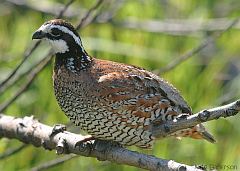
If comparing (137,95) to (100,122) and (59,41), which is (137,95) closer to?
(100,122)

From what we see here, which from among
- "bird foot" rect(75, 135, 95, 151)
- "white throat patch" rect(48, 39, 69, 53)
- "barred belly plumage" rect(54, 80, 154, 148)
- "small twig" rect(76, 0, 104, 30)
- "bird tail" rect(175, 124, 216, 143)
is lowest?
"bird foot" rect(75, 135, 95, 151)

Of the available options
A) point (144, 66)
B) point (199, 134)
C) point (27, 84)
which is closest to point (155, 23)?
point (144, 66)

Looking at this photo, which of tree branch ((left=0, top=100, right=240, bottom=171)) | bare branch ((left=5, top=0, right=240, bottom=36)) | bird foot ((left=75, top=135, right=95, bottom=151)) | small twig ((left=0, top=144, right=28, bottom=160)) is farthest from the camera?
bare branch ((left=5, top=0, right=240, bottom=36))

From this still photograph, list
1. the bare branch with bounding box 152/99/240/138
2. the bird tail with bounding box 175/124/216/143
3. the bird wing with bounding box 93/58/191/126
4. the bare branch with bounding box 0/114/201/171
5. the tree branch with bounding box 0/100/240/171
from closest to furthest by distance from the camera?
the bare branch with bounding box 152/99/240/138
the tree branch with bounding box 0/100/240/171
the bare branch with bounding box 0/114/201/171
the bird wing with bounding box 93/58/191/126
the bird tail with bounding box 175/124/216/143

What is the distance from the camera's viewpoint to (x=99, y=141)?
4.19 m

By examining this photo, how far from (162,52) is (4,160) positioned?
1.36 m

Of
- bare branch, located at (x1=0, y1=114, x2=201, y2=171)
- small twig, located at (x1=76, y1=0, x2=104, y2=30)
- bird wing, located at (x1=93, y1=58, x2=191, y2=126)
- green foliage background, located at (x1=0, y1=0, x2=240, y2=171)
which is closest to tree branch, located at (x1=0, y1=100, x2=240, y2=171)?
bare branch, located at (x1=0, y1=114, x2=201, y2=171)

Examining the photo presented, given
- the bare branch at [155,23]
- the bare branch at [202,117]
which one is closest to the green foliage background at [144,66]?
the bare branch at [155,23]

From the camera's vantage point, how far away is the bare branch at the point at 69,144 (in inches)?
138

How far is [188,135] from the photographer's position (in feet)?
15.1

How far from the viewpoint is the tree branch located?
3.31 m

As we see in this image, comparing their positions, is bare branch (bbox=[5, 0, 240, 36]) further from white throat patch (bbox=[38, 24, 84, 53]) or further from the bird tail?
the bird tail

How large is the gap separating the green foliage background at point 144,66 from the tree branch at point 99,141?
1.02 feet

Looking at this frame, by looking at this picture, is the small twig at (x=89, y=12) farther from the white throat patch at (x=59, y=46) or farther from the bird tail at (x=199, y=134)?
the bird tail at (x=199, y=134)
